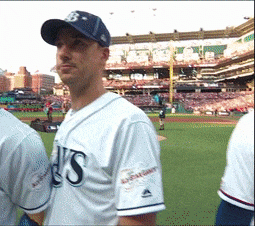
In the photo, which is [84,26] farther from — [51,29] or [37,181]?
[37,181]

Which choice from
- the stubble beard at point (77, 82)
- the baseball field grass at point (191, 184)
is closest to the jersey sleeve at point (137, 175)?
the stubble beard at point (77, 82)

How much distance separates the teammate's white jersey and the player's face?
0.86 meters

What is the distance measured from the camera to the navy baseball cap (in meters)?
1.48

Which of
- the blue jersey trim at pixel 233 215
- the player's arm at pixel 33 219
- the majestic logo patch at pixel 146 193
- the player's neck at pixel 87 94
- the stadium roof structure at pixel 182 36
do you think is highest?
the stadium roof structure at pixel 182 36

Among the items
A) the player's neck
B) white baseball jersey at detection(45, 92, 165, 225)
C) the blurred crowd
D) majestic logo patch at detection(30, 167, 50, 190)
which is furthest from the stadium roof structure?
majestic logo patch at detection(30, 167, 50, 190)

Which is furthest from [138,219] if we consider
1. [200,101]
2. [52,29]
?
[200,101]

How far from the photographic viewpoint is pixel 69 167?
57.4 inches

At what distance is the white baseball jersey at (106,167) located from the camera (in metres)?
1.28

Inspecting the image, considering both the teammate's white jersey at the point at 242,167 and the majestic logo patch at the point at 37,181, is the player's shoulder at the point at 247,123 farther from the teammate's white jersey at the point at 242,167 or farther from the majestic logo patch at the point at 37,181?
the majestic logo patch at the point at 37,181

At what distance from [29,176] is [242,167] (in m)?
1.10

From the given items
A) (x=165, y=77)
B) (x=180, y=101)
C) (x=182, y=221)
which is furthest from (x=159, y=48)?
(x=182, y=221)

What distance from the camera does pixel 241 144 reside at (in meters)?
1.03

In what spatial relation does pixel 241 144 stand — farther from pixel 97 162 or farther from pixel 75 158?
pixel 75 158

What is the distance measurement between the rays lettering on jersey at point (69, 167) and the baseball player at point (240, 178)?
68cm
